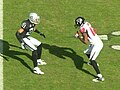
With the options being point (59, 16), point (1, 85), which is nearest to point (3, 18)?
point (59, 16)

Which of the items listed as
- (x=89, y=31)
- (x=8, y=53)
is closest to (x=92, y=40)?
(x=89, y=31)

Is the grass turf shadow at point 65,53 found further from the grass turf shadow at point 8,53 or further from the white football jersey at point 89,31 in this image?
the white football jersey at point 89,31

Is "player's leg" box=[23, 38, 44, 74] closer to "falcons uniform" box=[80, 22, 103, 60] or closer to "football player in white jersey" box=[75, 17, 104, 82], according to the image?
"football player in white jersey" box=[75, 17, 104, 82]

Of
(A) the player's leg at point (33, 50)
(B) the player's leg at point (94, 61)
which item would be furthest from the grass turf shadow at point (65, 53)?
(A) the player's leg at point (33, 50)

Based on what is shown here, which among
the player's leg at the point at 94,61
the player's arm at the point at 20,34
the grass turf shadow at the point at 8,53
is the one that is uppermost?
the player's arm at the point at 20,34

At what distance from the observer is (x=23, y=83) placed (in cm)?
1516

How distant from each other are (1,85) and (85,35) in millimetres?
3106

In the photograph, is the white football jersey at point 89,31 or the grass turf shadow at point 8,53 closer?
the white football jersey at point 89,31

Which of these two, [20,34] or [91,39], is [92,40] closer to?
[91,39]

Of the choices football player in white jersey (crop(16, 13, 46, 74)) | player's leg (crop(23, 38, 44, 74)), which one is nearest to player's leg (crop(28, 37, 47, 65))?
football player in white jersey (crop(16, 13, 46, 74))

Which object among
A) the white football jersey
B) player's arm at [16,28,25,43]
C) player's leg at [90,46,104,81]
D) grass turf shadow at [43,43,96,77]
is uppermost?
the white football jersey

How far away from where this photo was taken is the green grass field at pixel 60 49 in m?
15.3

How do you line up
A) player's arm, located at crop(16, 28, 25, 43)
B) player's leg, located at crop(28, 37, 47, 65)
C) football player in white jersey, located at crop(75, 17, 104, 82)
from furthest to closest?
1. player's leg, located at crop(28, 37, 47, 65)
2. player's arm, located at crop(16, 28, 25, 43)
3. football player in white jersey, located at crop(75, 17, 104, 82)

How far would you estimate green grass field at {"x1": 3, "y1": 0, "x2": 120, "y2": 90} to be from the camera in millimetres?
15266
